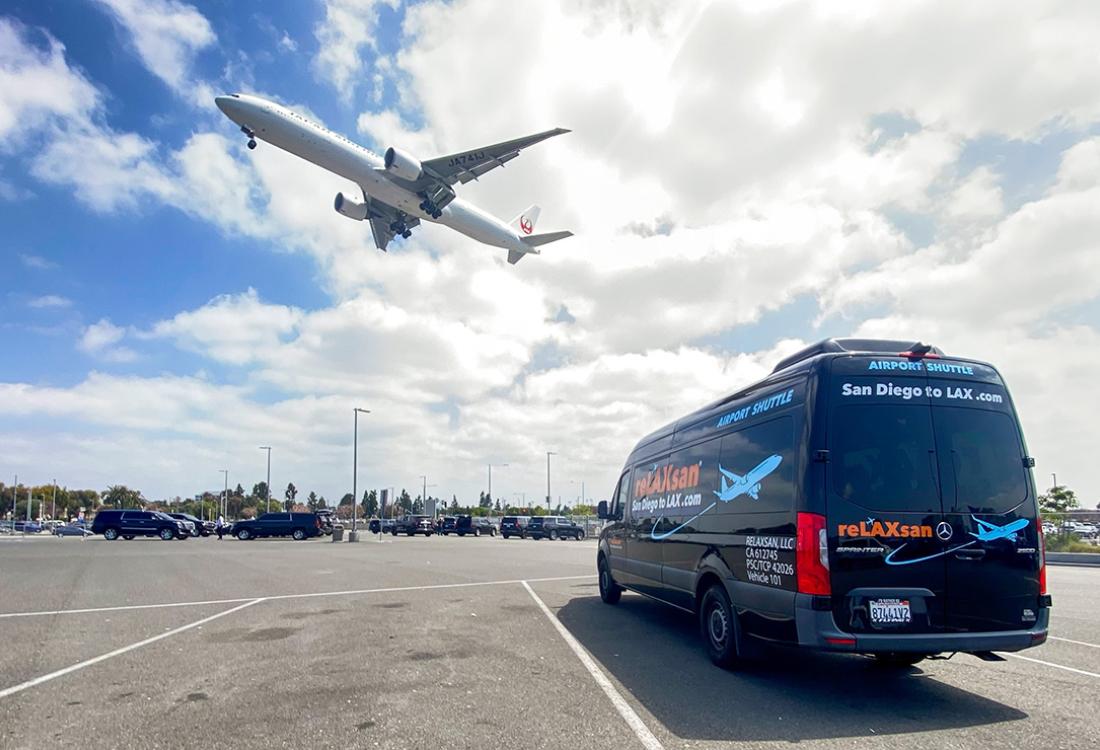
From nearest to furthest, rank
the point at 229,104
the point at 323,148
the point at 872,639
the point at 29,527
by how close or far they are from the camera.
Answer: the point at 872,639
the point at 229,104
the point at 323,148
the point at 29,527

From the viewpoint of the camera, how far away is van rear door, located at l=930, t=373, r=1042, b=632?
578 centimetres

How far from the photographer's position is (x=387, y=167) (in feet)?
95.8

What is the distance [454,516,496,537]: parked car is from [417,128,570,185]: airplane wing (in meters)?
28.8

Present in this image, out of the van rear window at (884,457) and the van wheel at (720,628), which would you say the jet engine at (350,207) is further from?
the van rear window at (884,457)

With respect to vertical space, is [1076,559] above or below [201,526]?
below

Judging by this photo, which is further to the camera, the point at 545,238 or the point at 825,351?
the point at 545,238

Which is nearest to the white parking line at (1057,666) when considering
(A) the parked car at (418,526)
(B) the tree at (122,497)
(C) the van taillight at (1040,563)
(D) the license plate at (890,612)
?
(C) the van taillight at (1040,563)

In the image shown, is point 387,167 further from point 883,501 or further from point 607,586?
point 883,501

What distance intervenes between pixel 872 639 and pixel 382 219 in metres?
33.2

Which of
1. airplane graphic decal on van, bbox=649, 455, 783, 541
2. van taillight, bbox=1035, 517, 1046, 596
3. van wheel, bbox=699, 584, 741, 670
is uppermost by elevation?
airplane graphic decal on van, bbox=649, 455, 783, 541

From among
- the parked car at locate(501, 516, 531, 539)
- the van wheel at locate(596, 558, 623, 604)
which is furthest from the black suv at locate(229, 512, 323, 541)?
the van wheel at locate(596, 558, 623, 604)

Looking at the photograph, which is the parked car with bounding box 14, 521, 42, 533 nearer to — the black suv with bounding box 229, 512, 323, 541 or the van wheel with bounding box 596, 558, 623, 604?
the black suv with bounding box 229, 512, 323, 541

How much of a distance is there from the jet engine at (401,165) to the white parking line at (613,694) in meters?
23.0

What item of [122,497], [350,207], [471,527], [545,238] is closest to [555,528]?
[471,527]
